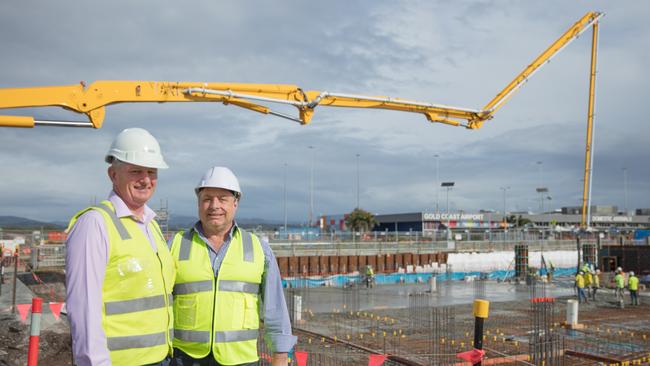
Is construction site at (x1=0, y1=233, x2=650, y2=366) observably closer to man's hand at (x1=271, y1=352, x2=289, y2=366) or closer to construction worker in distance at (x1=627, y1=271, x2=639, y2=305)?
construction worker in distance at (x1=627, y1=271, x2=639, y2=305)

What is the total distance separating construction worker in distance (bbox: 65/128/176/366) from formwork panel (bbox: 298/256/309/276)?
24493 mm

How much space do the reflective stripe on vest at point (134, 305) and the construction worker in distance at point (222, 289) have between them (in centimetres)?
36

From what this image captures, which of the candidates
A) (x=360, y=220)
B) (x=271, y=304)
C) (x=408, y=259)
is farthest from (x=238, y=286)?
(x=360, y=220)

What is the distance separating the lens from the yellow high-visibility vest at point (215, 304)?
10.0ft

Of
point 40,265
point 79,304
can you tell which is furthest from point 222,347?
point 40,265

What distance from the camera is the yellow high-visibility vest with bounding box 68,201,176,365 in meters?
2.50

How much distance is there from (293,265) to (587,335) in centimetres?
1598

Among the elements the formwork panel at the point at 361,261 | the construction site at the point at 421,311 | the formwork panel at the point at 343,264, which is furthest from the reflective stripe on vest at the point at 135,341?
the formwork panel at the point at 361,261

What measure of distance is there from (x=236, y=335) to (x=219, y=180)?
0.91 m

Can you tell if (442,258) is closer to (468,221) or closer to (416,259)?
(416,259)

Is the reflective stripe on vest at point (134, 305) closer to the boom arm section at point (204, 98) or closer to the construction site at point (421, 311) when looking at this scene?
the construction site at point (421, 311)

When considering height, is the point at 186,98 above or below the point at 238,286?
above

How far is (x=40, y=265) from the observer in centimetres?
2259

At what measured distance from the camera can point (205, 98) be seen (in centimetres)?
1363
